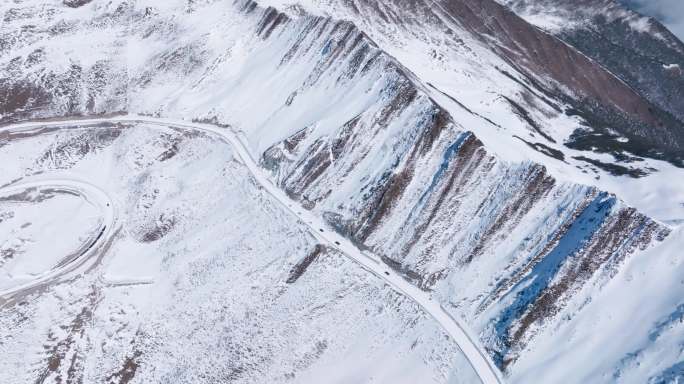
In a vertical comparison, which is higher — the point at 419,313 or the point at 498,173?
the point at 498,173

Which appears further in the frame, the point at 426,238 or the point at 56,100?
the point at 56,100

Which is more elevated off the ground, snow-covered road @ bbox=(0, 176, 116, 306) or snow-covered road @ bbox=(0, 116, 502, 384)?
snow-covered road @ bbox=(0, 116, 502, 384)

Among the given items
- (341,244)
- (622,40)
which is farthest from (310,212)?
(622,40)

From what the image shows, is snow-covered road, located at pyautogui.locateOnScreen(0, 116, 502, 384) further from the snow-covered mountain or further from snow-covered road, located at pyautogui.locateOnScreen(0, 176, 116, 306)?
the snow-covered mountain

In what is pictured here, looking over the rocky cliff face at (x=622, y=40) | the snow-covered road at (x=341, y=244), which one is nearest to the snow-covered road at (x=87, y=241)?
the snow-covered road at (x=341, y=244)

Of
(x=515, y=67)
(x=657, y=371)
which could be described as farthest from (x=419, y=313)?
(x=515, y=67)

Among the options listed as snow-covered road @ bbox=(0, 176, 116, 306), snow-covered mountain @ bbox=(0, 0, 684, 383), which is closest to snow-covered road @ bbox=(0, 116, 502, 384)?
snow-covered road @ bbox=(0, 176, 116, 306)

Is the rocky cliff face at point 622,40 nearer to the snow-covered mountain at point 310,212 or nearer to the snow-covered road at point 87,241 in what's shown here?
the snow-covered mountain at point 310,212

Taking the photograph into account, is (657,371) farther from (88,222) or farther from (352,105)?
(88,222)
